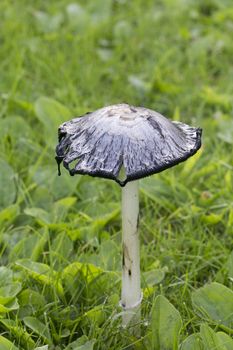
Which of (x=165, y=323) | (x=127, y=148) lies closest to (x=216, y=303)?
(x=165, y=323)

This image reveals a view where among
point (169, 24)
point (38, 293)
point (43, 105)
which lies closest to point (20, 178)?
point (43, 105)

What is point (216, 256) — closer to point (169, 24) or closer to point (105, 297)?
point (105, 297)

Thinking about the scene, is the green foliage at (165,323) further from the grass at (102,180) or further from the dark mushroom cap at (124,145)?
the dark mushroom cap at (124,145)

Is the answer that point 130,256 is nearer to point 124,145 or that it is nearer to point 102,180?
point 124,145

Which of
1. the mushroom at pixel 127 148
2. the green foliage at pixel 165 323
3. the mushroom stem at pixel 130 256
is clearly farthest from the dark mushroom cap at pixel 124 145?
the green foliage at pixel 165 323

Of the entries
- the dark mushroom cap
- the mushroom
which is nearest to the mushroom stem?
the mushroom

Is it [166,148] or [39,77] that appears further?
[39,77]

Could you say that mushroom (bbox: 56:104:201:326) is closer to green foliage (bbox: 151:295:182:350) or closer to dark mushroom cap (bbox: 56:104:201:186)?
dark mushroom cap (bbox: 56:104:201:186)
